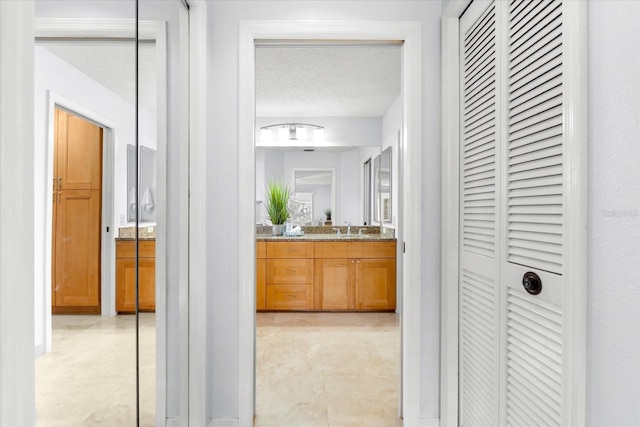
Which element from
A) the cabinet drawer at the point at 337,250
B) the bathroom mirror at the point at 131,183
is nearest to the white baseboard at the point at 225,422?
the bathroom mirror at the point at 131,183

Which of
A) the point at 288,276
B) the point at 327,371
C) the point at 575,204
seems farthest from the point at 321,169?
the point at 575,204

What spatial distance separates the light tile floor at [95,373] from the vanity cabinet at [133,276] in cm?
4

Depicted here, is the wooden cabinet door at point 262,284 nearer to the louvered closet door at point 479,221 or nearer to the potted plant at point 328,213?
the potted plant at point 328,213

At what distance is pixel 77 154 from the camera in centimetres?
95

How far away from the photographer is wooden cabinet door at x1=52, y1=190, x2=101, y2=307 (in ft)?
2.92

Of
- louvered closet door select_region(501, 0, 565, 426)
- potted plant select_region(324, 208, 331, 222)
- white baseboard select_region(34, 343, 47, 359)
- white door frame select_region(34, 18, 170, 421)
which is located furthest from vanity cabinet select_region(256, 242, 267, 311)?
white baseboard select_region(34, 343, 47, 359)

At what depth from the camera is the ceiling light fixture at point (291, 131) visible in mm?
4867

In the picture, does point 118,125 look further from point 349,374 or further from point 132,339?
point 349,374

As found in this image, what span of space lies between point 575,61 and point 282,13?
142 centimetres

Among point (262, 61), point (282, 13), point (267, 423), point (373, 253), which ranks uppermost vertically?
point (262, 61)

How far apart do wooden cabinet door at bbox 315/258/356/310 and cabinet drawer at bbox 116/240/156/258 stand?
117 inches

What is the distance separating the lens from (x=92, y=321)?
1033 millimetres

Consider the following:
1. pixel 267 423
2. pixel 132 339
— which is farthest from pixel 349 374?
pixel 132 339

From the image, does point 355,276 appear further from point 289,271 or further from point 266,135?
point 266,135
